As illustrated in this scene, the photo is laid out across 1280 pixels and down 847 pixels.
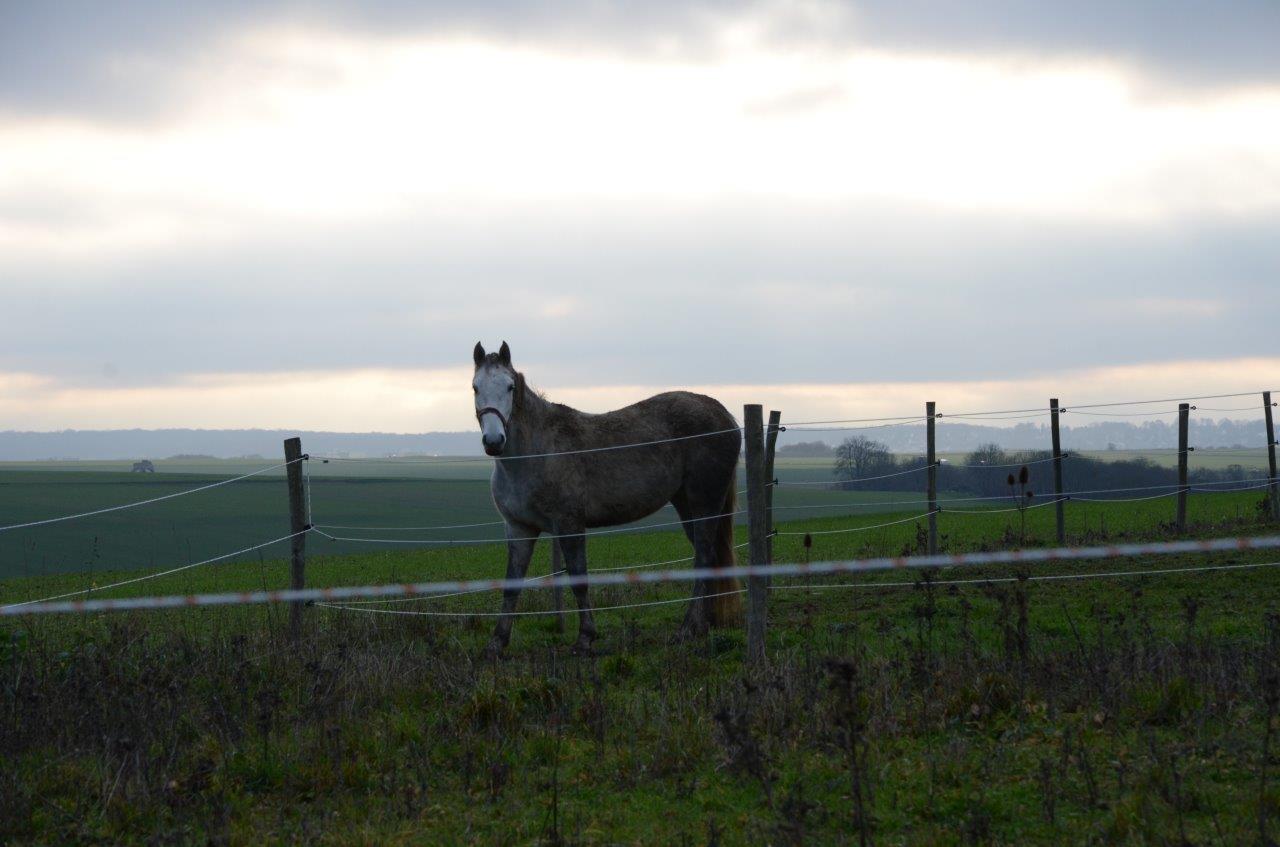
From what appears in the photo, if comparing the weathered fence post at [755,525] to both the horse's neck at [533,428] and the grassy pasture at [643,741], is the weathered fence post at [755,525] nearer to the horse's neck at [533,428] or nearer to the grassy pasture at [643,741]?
the grassy pasture at [643,741]

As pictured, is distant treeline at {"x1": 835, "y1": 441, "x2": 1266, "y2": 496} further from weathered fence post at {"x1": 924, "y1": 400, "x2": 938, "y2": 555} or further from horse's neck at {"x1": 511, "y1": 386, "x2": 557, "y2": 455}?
horse's neck at {"x1": 511, "y1": 386, "x2": 557, "y2": 455}

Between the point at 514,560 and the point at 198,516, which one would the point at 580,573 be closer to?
the point at 514,560

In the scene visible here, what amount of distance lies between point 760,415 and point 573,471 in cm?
258

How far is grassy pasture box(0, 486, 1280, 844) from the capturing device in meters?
5.12

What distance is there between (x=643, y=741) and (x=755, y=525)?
2.80 metres

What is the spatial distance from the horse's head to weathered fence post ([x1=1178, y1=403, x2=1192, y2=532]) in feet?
41.5

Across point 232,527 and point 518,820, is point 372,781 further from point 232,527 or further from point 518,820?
point 232,527

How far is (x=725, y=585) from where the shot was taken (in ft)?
37.4

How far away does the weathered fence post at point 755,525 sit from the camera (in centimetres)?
856

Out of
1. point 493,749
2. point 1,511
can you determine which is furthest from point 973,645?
point 1,511

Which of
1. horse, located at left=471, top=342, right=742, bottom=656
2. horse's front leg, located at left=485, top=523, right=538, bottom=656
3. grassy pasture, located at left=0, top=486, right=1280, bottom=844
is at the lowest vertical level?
grassy pasture, located at left=0, top=486, right=1280, bottom=844

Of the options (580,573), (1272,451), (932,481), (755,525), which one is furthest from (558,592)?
(1272,451)

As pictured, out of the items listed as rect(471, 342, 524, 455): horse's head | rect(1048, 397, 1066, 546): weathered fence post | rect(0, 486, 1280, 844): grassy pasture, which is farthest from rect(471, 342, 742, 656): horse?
rect(1048, 397, 1066, 546): weathered fence post

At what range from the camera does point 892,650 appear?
359 inches
